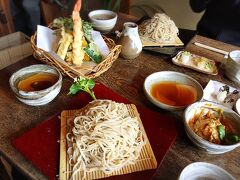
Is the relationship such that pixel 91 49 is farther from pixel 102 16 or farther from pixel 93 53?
pixel 102 16

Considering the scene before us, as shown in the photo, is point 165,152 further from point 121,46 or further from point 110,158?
point 121,46

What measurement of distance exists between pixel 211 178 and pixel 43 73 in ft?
3.00

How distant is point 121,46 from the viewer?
57.3 inches

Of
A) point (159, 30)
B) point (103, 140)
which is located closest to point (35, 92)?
point (103, 140)

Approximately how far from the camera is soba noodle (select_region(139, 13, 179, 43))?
166 cm

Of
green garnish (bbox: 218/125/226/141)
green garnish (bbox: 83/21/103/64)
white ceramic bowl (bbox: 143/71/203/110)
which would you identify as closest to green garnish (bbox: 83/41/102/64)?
green garnish (bbox: 83/21/103/64)

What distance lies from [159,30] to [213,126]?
89cm

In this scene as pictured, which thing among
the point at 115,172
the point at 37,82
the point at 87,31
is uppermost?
the point at 87,31

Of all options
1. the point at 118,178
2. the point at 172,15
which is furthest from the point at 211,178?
the point at 172,15

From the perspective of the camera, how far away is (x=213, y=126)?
3.29ft

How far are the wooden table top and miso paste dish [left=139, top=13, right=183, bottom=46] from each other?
0.12 metres

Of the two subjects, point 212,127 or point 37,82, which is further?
point 37,82

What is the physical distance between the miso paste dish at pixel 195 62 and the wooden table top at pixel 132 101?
0.03m

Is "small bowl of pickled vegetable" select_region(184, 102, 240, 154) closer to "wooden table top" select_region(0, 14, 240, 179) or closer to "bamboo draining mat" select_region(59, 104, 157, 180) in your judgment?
"wooden table top" select_region(0, 14, 240, 179)
